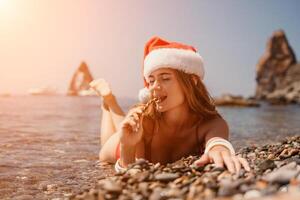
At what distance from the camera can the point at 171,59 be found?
571cm

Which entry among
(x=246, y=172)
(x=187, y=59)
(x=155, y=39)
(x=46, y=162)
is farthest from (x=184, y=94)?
(x=46, y=162)

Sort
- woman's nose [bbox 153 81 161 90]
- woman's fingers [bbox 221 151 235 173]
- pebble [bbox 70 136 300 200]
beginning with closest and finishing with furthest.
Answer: pebble [bbox 70 136 300 200]
woman's fingers [bbox 221 151 235 173]
woman's nose [bbox 153 81 161 90]

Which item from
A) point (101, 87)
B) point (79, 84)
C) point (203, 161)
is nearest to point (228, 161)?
point (203, 161)

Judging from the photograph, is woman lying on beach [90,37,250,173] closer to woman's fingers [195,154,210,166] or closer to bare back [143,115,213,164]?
bare back [143,115,213,164]

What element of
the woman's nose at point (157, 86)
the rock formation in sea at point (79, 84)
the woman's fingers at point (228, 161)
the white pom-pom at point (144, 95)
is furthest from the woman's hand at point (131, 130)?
the rock formation in sea at point (79, 84)

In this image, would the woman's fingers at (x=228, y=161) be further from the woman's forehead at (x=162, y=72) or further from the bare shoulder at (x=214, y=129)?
the woman's forehead at (x=162, y=72)

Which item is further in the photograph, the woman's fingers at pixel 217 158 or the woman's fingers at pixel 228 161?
the woman's fingers at pixel 217 158

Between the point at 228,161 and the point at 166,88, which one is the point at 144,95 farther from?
the point at 228,161

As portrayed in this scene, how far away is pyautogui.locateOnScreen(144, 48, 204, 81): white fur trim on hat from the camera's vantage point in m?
5.69

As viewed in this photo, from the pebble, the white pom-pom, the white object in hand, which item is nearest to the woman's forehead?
the white pom-pom

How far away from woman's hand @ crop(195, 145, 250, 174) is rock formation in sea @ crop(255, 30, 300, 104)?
12060 centimetres

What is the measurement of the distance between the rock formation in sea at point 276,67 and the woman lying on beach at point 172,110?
119 m

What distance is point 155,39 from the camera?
633cm

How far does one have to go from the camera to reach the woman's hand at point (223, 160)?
4.20 m
